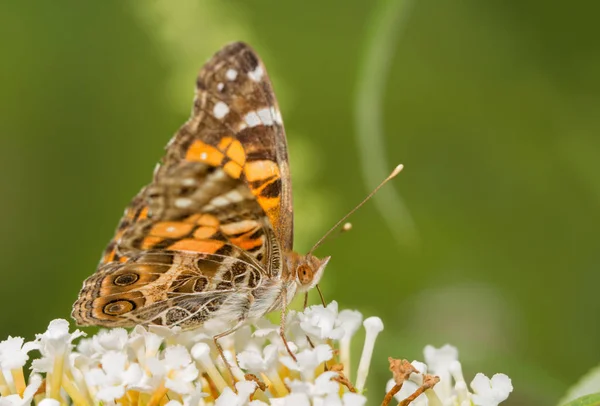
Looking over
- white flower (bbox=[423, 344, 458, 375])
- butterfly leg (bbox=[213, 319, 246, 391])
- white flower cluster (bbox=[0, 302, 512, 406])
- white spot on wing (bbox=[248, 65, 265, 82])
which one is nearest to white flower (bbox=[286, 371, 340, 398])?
white flower cluster (bbox=[0, 302, 512, 406])

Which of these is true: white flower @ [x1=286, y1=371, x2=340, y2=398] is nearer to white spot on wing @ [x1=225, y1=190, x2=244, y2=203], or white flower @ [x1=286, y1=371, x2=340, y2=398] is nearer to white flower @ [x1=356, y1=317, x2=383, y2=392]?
white flower @ [x1=356, y1=317, x2=383, y2=392]

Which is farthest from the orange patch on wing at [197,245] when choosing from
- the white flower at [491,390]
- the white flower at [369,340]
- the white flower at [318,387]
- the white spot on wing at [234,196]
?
the white flower at [491,390]

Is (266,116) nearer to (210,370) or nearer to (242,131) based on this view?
(242,131)

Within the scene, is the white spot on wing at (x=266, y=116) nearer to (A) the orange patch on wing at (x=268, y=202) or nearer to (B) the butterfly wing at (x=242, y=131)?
(B) the butterfly wing at (x=242, y=131)

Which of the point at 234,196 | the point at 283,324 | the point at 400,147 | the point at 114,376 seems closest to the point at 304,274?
the point at 283,324

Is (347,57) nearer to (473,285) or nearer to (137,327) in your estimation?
(473,285)
